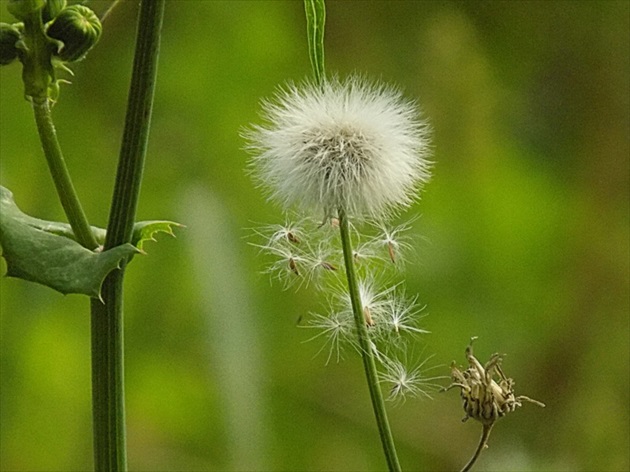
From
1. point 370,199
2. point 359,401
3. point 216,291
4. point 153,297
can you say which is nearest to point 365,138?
point 370,199

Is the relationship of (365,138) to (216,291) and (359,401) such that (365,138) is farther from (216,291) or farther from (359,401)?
(359,401)

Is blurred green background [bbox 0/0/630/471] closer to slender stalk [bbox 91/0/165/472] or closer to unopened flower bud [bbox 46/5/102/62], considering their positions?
slender stalk [bbox 91/0/165/472]

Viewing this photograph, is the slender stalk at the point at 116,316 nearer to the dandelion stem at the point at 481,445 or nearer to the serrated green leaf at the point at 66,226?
the serrated green leaf at the point at 66,226

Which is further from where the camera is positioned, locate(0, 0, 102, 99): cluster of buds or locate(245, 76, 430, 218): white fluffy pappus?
locate(245, 76, 430, 218): white fluffy pappus

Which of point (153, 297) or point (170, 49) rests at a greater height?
point (170, 49)

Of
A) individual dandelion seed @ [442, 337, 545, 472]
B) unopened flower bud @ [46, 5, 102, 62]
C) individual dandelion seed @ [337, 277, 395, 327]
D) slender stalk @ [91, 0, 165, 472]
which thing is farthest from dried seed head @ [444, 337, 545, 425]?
unopened flower bud @ [46, 5, 102, 62]
